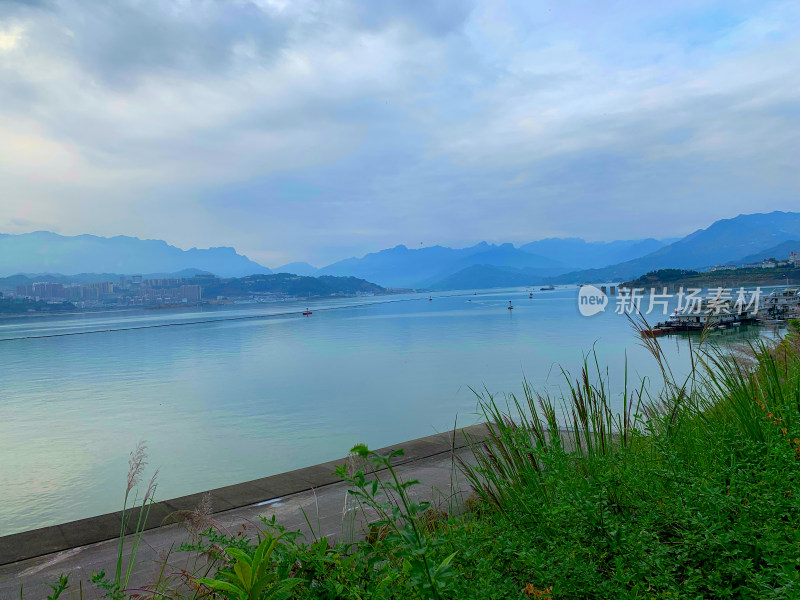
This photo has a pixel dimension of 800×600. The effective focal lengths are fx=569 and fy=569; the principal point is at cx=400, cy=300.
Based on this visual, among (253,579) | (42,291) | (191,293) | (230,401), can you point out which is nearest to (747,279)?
(230,401)

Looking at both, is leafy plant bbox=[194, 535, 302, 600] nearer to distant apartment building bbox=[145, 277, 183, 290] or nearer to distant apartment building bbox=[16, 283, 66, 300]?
distant apartment building bbox=[16, 283, 66, 300]

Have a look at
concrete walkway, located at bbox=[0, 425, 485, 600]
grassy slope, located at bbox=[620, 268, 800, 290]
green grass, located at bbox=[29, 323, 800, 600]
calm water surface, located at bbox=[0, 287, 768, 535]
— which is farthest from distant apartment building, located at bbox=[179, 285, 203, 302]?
green grass, located at bbox=[29, 323, 800, 600]

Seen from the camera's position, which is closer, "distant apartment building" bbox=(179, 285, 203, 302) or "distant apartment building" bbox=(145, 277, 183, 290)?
"distant apartment building" bbox=(179, 285, 203, 302)

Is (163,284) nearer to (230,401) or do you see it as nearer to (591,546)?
(230,401)

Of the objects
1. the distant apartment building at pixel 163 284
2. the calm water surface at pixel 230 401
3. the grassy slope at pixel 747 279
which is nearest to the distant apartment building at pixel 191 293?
the distant apartment building at pixel 163 284

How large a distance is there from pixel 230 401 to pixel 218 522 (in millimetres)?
15915

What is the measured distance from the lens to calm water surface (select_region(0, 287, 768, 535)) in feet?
35.9

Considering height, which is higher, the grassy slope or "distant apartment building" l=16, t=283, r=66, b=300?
"distant apartment building" l=16, t=283, r=66, b=300

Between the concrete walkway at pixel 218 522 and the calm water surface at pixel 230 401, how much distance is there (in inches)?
47.4

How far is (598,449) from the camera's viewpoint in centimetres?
281

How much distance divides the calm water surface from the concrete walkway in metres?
1.21

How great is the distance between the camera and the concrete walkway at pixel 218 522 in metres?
3.20

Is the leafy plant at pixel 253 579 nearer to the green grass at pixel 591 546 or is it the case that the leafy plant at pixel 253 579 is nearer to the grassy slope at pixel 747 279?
the green grass at pixel 591 546

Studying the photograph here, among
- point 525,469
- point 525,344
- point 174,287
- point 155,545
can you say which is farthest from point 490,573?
point 174,287
